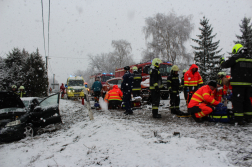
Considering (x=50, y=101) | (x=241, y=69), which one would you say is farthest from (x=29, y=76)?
(x=241, y=69)

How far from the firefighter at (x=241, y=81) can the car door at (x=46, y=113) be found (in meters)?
5.38

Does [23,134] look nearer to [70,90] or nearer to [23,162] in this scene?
[23,162]

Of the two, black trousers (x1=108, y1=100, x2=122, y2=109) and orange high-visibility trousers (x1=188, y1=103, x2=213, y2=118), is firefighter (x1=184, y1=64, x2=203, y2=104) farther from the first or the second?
black trousers (x1=108, y1=100, x2=122, y2=109)

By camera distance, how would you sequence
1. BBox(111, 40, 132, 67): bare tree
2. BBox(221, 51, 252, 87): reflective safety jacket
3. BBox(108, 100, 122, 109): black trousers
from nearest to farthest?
BBox(221, 51, 252, 87): reflective safety jacket → BBox(108, 100, 122, 109): black trousers → BBox(111, 40, 132, 67): bare tree

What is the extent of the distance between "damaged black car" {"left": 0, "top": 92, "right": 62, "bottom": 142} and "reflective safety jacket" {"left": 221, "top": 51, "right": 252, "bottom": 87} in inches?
215

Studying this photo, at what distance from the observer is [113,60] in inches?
1713

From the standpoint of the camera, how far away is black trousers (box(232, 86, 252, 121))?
13.9 feet

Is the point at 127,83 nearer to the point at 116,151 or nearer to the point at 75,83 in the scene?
the point at 116,151

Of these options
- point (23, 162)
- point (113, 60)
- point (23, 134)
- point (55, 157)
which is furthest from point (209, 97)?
point (113, 60)

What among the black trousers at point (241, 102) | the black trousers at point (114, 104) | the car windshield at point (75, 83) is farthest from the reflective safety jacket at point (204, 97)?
the car windshield at point (75, 83)

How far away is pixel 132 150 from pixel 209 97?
9.62 ft

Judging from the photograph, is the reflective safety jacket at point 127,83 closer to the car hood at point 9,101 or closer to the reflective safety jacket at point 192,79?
the reflective safety jacket at point 192,79

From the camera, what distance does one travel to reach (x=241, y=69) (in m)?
4.21

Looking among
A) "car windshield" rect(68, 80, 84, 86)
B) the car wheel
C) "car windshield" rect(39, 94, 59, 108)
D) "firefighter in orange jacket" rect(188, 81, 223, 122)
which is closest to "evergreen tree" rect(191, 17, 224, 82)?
"car windshield" rect(68, 80, 84, 86)
